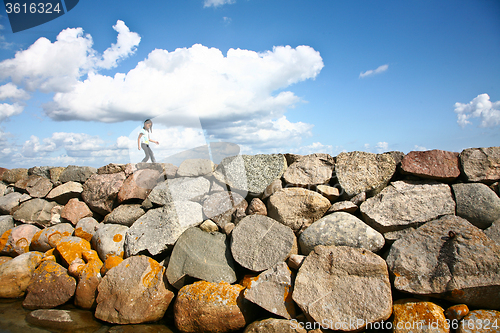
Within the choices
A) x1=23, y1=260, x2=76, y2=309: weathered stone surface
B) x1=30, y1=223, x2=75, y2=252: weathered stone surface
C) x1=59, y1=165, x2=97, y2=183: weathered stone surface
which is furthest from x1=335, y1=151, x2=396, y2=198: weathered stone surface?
x1=30, y1=223, x2=75, y2=252: weathered stone surface

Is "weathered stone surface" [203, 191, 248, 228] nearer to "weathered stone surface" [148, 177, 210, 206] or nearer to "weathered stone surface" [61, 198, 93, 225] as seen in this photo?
Result: "weathered stone surface" [148, 177, 210, 206]

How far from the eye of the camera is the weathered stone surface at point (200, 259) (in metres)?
4.21

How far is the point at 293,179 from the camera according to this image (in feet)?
16.2

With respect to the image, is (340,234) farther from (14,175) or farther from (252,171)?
(14,175)

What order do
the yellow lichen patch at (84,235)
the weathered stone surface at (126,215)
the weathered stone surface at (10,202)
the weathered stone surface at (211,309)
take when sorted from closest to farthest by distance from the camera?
1. the weathered stone surface at (211,309)
2. the weathered stone surface at (126,215)
3. the yellow lichen patch at (84,235)
4. the weathered stone surface at (10,202)

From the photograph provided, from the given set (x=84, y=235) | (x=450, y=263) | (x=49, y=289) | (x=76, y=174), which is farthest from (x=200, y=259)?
(x=76, y=174)

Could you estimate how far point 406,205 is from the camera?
4.19 metres

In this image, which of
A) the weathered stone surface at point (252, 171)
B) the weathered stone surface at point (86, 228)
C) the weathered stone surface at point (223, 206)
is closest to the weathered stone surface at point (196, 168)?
the weathered stone surface at point (252, 171)

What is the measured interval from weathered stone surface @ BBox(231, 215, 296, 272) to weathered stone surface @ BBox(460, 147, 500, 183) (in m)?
3.10

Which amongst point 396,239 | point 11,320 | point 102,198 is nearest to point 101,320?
point 11,320

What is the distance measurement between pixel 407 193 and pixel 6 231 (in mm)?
8730

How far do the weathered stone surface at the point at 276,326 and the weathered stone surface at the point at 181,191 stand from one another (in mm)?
2724

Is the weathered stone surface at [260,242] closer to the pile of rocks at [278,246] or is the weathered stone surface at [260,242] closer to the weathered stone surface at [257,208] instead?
the pile of rocks at [278,246]

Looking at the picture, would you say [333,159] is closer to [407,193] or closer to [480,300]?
[407,193]
